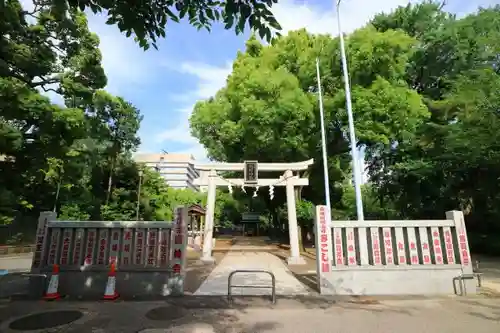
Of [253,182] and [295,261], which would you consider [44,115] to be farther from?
[295,261]

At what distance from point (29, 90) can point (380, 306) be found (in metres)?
14.3

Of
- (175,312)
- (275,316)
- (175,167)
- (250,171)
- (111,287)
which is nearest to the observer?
(275,316)

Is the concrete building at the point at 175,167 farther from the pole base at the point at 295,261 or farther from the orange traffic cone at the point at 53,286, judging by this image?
the orange traffic cone at the point at 53,286

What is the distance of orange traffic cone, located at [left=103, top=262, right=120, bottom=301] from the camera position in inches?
260

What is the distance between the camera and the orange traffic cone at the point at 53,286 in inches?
262

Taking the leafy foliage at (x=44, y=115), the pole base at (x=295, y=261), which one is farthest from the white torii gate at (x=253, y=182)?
the leafy foliage at (x=44, y=115)

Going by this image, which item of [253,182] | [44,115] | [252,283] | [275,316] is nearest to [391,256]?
[275,316]

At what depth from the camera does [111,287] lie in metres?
6.74

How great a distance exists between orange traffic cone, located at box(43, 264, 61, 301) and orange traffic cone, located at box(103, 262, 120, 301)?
1071mm

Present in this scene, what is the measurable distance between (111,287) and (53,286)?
1.33 m

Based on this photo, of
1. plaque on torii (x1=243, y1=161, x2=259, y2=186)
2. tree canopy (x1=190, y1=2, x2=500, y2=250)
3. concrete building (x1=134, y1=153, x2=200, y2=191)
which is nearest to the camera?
plaque on torii (x1=243, y1=161, x2=259, y2=186)

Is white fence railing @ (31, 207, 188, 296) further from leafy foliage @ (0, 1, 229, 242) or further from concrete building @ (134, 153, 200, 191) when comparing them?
concrete building @ (134, 153, 200, 191)

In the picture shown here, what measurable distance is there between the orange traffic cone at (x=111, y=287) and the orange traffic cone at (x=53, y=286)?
1.07 metres

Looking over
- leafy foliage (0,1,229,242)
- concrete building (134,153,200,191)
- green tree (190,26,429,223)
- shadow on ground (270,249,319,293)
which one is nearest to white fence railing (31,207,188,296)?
shadow on ground (270,249,319,293)
